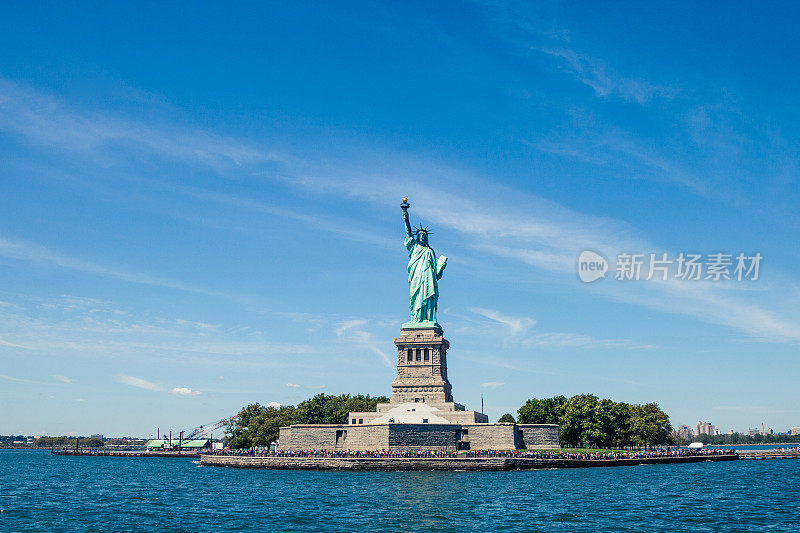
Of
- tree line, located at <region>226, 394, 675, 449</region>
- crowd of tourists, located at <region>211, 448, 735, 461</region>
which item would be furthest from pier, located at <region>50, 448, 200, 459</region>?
crowd of tourists, located at <region>211, 448, 735, 461</region>

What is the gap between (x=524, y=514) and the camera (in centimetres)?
4062

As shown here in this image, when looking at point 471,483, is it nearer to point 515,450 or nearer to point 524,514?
point 524,514

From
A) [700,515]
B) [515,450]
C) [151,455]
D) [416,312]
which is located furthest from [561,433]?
[151,455]

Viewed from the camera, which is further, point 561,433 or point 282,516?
point 561,433

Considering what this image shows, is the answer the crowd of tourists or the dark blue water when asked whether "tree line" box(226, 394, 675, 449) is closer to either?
the crowd of tourists

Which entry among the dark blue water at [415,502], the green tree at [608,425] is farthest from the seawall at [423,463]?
the green tree at [608,425]

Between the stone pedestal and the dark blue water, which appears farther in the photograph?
the stone pedestal

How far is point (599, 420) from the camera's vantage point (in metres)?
91.8

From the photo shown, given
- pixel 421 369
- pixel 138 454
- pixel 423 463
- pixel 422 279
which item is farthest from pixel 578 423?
pixel 138 454

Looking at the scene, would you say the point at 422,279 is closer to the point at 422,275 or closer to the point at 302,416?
the point at 422,275

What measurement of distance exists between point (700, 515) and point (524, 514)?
32.5ft

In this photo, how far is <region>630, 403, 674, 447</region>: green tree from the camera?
330ft

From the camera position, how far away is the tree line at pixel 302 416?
337 feet

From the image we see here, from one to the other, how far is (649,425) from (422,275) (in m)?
38.5
